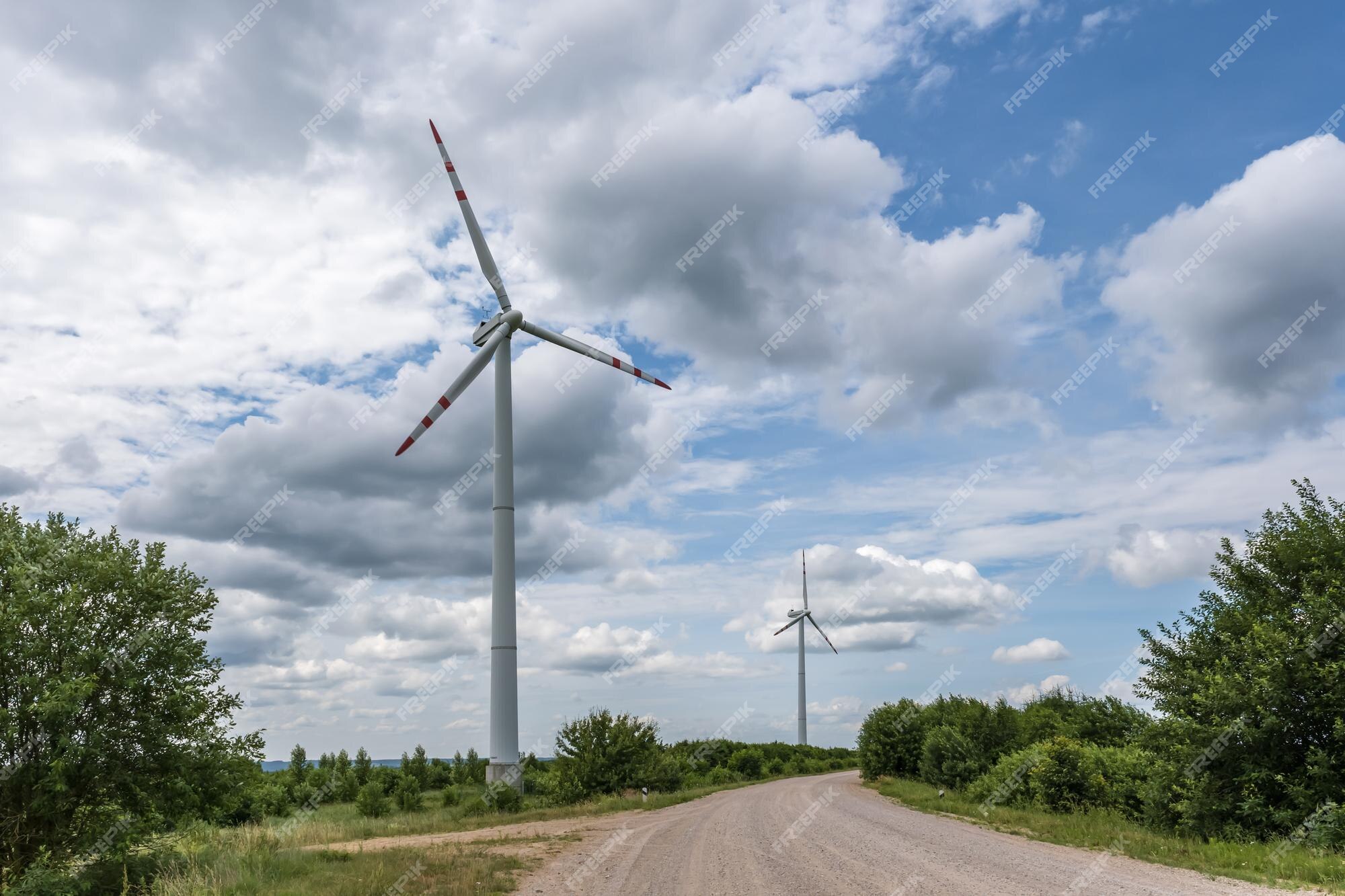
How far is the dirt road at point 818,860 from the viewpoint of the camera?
15.0 m

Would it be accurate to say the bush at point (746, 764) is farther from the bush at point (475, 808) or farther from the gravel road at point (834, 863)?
the gravel road at point (834, 863)

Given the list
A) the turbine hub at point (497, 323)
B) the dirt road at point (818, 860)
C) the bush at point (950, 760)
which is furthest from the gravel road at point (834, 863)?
the turbine hub at point (497, 323)

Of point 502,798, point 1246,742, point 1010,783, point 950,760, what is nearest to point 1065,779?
point 1010,783

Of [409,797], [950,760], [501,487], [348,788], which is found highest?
[501,487]

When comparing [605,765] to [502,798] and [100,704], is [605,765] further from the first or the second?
[100,704]

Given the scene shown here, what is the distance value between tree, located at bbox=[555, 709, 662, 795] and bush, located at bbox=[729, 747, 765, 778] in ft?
114

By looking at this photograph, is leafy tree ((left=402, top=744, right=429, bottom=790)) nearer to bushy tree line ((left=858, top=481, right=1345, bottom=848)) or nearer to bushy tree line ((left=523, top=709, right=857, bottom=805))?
bushy tree line ((left=523, top=709, right=857, bottom=805))

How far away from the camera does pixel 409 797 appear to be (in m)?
40.0

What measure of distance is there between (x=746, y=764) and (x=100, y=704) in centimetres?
6661

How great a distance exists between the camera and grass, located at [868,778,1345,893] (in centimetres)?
1537

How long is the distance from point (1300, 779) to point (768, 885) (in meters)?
13.9

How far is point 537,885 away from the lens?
16.5m

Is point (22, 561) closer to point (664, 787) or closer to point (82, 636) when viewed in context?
point (82, 636)

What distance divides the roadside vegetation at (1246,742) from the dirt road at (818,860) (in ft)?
6.96
